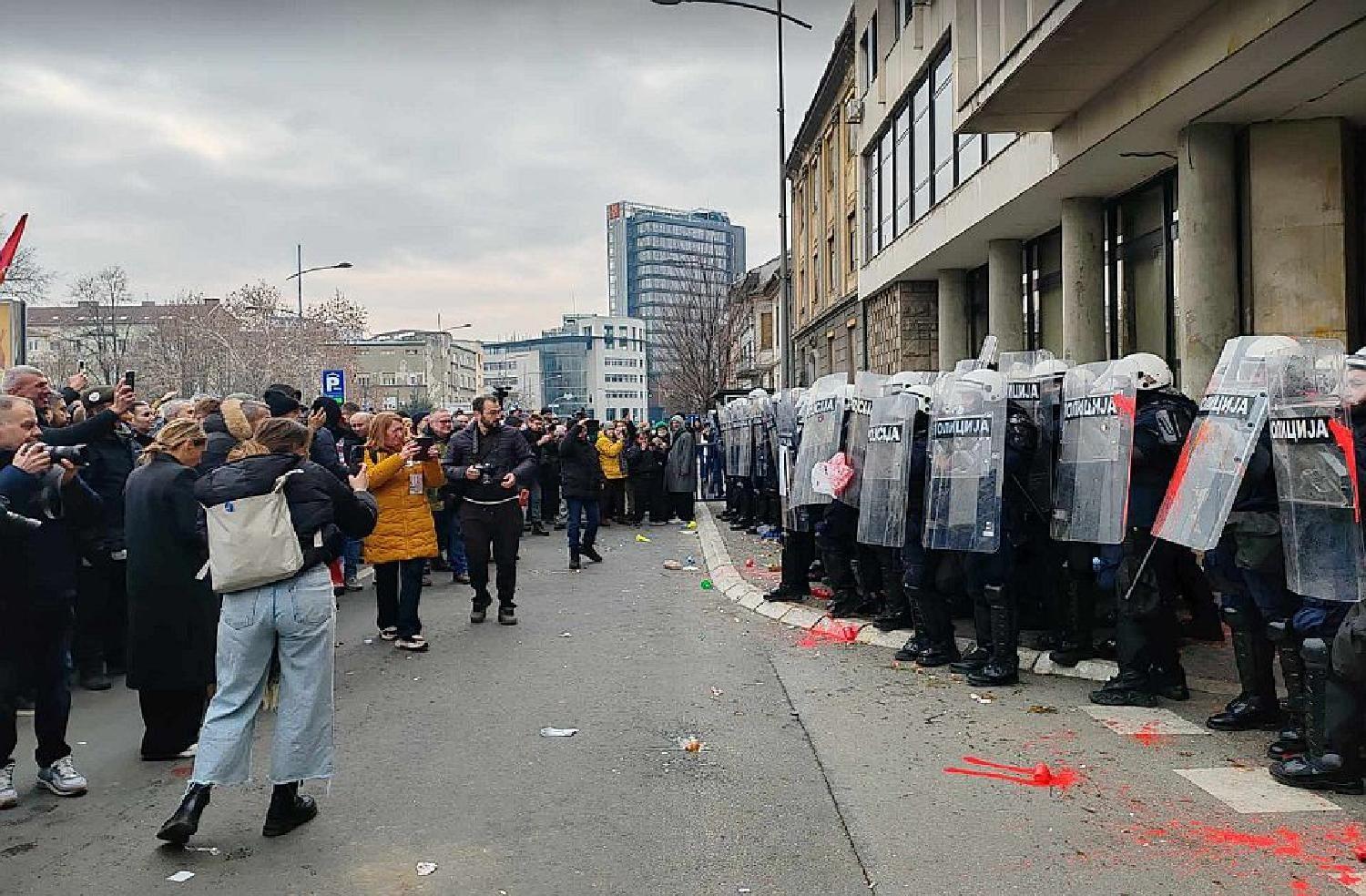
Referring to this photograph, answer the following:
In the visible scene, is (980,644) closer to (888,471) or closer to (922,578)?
(922,578)

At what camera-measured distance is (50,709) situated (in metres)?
5.66

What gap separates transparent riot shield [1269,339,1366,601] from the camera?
207 inches

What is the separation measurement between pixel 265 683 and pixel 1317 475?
493 centimetres

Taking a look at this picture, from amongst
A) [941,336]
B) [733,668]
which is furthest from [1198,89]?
[941,336]

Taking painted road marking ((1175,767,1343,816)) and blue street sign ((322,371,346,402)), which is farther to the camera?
blue street sign ((322,371,346,402))

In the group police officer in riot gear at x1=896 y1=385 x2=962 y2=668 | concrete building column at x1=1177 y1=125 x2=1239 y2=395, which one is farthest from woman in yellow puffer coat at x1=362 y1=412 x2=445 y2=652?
concrete building column at x1=1177 y1=125 x2=1239 y2=395

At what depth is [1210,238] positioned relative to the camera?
10961 mm

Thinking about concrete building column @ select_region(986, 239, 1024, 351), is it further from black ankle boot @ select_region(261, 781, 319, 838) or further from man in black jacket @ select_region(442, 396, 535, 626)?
black ankle boot @ select_region(261, 781, 319, 838)

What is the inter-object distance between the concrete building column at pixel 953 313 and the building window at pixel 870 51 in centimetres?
602

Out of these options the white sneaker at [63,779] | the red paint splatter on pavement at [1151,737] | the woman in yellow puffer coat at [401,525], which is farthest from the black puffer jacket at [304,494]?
the red paint splatter on pavement at [1151,737]

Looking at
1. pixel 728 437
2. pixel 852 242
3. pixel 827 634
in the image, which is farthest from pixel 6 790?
pixel 852 242

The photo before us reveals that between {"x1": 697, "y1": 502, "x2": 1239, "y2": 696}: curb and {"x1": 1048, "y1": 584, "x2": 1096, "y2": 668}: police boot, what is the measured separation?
0.17 feet

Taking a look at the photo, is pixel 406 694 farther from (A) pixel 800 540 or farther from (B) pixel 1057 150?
(B) pixel 1057 150

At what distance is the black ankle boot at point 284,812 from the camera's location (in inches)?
197
